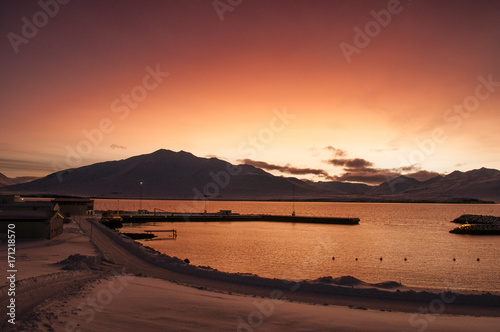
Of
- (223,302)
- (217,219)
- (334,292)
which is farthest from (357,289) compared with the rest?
(217,219)

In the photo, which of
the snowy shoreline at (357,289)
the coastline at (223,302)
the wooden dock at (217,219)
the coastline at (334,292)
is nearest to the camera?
the coastline at (223,302)

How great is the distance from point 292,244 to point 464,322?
46.9m

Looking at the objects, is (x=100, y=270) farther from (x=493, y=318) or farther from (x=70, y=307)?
(x=493, y=318)

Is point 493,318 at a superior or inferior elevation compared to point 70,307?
inferior

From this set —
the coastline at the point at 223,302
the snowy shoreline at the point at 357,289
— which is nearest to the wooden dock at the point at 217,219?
the coastline at the point at 223,302

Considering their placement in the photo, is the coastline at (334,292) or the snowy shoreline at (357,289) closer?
the coastline at (334,292)

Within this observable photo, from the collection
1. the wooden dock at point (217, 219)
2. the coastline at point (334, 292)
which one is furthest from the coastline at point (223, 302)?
the wooden dock at point (217, 219)

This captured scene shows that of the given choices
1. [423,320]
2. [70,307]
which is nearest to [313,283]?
[423,320]

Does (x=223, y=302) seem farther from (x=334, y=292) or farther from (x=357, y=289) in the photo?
(x=357, y=289)

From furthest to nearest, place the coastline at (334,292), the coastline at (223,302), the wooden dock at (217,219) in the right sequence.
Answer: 1. the wooden dock at (217,219)
2. the coastline at (334,292)
3. the coastline at (223,302)

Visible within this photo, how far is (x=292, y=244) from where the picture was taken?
62281mm

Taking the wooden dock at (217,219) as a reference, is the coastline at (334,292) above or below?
above

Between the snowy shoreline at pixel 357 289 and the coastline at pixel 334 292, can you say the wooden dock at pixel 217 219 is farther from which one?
the coastline at pixel 334 292

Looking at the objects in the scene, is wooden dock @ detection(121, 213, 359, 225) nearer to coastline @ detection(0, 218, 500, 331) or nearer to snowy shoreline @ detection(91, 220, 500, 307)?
coastline @ detection(0, 218, 500, 331)
